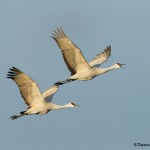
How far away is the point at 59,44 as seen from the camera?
106 ft

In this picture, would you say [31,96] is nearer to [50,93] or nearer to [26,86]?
[26,86]

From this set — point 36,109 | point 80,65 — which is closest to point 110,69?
point 80,65

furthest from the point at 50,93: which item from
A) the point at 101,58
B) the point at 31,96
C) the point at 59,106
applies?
the point at 101,58

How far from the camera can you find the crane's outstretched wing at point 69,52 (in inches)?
1262

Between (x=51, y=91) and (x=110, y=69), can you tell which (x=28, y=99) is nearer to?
(x=51, y=91)

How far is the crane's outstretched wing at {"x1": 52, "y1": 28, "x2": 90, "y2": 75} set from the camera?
1262 inches

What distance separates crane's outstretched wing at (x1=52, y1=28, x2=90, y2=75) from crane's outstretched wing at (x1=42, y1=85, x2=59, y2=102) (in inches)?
62.8

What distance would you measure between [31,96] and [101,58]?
7581 millimetres

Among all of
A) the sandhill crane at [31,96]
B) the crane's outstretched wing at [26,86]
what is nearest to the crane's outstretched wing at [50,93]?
the sandhill crane at [31,96]

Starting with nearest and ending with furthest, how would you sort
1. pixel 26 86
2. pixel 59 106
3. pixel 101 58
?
pixel 26 86
pixel 59 106
pixel 101 58

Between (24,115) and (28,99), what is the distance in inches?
45.5

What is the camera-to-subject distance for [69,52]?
106 ft

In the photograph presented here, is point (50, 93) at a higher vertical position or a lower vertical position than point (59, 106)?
higher

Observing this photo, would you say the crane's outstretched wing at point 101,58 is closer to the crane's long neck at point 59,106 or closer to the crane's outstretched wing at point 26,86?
the crane's long neck at point 59,106
